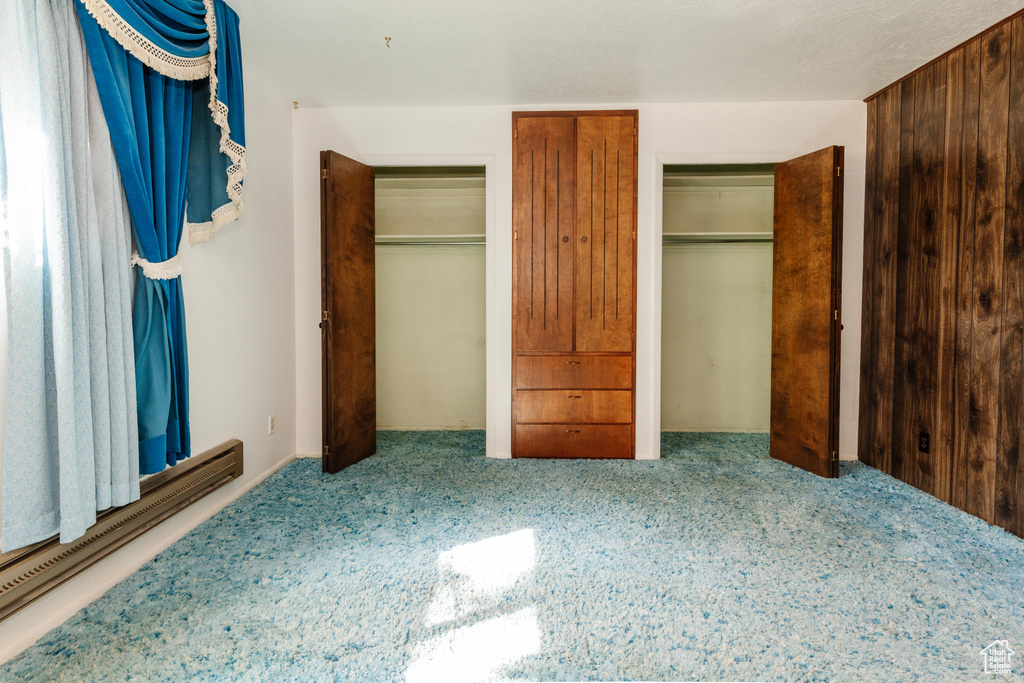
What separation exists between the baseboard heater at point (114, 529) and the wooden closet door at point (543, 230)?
6.28 ft

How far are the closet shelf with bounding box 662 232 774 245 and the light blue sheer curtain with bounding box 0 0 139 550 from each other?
322cm

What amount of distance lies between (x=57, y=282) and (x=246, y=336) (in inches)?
50.9

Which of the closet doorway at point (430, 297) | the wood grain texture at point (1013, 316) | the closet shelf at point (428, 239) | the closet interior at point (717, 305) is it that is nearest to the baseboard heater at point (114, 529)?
the closet doorway at point (430, 297)

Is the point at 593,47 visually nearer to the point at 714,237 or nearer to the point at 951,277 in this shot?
the point at 714,237

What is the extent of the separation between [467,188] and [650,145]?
1.46 meters

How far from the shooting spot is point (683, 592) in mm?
1760

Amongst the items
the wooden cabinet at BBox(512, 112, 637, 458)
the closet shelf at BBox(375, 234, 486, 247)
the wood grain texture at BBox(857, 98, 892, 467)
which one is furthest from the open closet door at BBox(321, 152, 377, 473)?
the wood grain texture at BBox(857, 98, 892, 467)

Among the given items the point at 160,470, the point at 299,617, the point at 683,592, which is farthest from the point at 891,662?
the point at 160,470

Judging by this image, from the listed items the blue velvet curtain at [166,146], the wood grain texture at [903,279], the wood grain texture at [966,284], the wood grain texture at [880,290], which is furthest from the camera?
the wood grain texture at [880,290]

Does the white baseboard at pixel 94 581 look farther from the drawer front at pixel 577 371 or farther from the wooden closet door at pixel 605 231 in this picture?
the wooden closet door at pixel 605 231

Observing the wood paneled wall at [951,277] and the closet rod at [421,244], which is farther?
the closet rod at [421,244]

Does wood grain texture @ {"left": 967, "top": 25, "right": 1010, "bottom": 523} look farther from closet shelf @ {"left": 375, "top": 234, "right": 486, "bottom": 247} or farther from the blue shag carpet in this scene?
closet shelf @ {"left": 375, "top": 234, "right": 486, "bottom": 247}

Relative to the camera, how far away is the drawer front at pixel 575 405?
3.28 meters

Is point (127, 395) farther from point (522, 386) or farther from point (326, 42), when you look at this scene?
point (522, 386)
